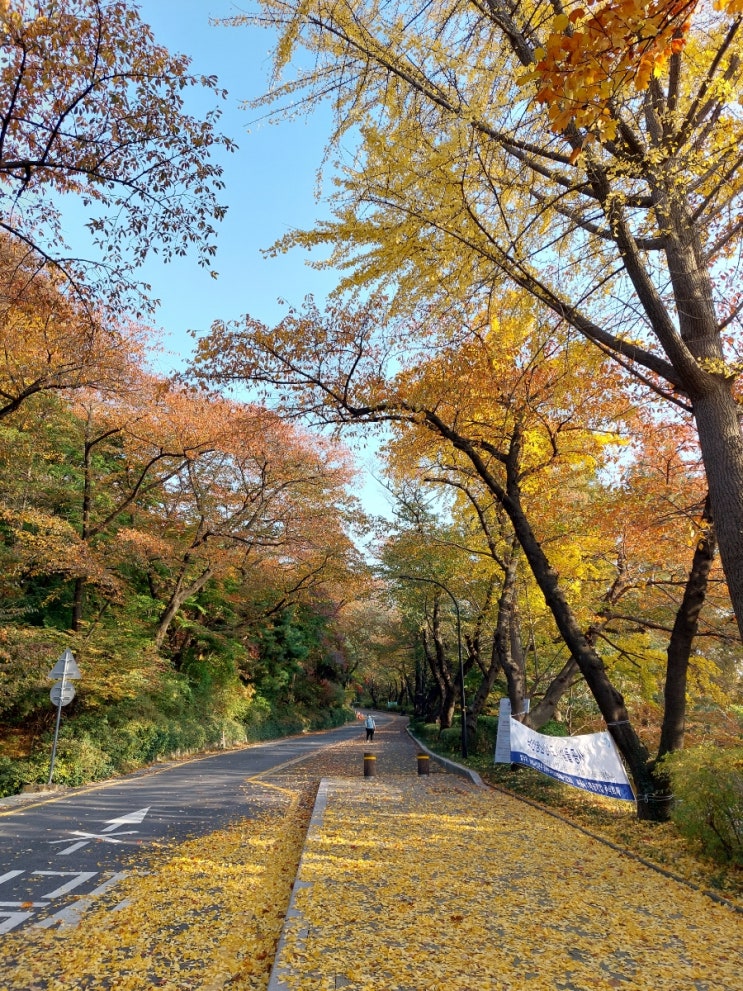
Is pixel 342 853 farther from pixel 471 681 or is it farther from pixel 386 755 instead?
pixel 471 681

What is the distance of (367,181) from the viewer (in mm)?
6262

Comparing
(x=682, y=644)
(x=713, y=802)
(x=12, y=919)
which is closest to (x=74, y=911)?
(x=12, y=919)

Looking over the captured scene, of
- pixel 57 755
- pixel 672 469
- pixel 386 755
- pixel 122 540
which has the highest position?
pixel 672 469

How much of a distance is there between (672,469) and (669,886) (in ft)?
23.1

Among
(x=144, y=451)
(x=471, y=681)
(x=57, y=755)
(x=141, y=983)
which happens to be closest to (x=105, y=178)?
(x=141, y=983)

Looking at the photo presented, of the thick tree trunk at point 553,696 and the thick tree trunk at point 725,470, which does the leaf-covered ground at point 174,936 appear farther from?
the thick tree trunk at point 553,696

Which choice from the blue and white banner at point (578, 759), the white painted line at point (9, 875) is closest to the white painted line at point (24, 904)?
the white painted line at point (9, 875)

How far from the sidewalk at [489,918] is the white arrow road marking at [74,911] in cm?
176

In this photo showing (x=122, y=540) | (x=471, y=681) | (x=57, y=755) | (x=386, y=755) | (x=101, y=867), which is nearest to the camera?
(x=101, y=867)

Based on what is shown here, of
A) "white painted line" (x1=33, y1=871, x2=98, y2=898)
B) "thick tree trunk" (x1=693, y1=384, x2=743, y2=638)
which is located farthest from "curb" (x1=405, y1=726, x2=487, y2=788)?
"thick tree trunk" (x1=693, y1=384, x2=743, y2=638)

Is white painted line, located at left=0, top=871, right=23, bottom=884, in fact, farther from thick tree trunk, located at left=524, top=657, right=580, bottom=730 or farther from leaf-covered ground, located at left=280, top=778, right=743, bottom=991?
thick tree trunk, located at left=524, top=657, right=580, bottom=730

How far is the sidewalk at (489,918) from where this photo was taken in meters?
3.51

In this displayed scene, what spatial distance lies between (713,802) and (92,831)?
A: 302 inches

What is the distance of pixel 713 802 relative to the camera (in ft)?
20.0
